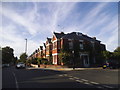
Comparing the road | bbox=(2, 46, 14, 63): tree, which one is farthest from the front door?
bbox=(2, 46, 14, 63): tree

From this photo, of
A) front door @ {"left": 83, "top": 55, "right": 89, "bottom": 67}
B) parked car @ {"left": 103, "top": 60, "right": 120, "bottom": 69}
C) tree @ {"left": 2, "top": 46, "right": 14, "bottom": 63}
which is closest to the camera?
parked car @ {"left": 103, "top": 60, "right": 120, "bottom": 69}

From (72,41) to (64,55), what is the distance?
21.7 feet

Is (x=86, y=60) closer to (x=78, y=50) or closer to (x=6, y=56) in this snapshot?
(x=78, y=50)

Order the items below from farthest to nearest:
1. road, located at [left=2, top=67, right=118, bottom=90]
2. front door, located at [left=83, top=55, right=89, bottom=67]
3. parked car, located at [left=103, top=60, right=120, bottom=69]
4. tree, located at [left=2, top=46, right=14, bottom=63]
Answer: tree, located at [left=2, top=46, right=14, bottom=63]
front door, located at [left=83, top=55, right=89, bottom=67]
parked car, located at [left=103, top=60, right=120, bottom=69]
road, located at [left=2, top=67, right=118, bottom=90]

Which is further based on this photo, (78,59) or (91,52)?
(91,52)

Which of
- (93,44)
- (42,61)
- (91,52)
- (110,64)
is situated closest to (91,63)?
(91,52)

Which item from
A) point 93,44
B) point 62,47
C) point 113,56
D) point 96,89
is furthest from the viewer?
point 93,44

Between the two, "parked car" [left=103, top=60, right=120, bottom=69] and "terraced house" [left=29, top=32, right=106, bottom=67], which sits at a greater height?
"terraced house" [left=29, top=32, right=106, bottom=67]

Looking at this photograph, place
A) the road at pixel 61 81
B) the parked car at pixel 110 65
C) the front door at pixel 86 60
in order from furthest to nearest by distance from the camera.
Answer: the front door at pixel 86 60 → the parked car at pixel 110 65 → the road at pixel 61 81

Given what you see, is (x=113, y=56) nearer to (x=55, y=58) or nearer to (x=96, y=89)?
(x=55, y=58)

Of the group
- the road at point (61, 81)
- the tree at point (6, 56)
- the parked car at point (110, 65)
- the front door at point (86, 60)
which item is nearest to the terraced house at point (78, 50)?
the front door at point (86, 60)

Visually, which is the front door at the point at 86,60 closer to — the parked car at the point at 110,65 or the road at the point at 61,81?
the parked car at the point at 110,65

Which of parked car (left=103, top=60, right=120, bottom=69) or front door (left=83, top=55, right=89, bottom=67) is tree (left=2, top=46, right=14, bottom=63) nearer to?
front door (left=83, top=55, right=89, bottom=67)

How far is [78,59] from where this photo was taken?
33969 mm
